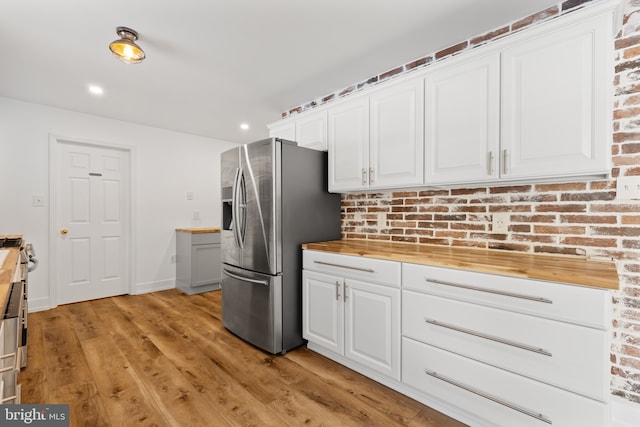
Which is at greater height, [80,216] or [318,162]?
[318,162]

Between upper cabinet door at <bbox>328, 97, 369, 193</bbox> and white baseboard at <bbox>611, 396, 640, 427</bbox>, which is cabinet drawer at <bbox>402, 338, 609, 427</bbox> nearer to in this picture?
white baseboard at <bbox>611, 396, 640, 427</bbox>

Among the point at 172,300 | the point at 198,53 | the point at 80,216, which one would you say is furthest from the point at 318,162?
the point at 80,216

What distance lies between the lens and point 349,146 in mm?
2529

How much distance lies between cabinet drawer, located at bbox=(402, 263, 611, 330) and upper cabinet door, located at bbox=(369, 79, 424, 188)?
28.2 inches

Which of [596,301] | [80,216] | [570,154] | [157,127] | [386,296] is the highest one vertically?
[157,127]

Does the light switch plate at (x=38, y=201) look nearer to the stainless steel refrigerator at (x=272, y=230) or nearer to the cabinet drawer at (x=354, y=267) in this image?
the stainless steel refrigerator at (x=272, y=230)

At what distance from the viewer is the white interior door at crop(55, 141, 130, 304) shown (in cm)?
362

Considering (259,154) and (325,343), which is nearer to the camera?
(325,343)

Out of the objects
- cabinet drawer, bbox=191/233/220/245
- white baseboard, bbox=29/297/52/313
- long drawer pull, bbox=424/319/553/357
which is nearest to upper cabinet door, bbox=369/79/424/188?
long drawer pull, bbox=424/319/553/357

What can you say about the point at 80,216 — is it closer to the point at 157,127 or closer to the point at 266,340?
the point at 157,127

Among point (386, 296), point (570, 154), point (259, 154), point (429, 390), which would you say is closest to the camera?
point (570, 154)

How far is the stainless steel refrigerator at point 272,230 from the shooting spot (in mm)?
2383

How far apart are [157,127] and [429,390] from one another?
15.0ft

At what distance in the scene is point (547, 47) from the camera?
5.17 ft
